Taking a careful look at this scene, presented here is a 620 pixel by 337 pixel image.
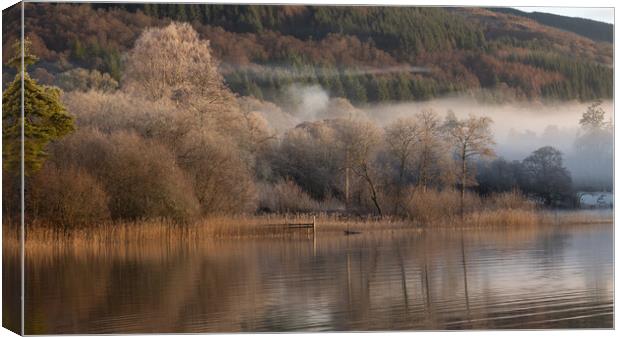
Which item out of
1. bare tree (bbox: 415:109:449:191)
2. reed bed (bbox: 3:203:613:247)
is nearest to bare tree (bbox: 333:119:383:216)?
bare tree (bbox: 415:109:449:191)

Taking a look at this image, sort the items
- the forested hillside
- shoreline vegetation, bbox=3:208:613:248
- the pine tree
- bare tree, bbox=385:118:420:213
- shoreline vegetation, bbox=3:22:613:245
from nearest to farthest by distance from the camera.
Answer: the pine tree < the forested hillside < shoreline vegetation, bbox=3:22:613:245 < bare tree, bbox=385:118:420:213 < shoreline vegetation, bbox=3:208:613:248

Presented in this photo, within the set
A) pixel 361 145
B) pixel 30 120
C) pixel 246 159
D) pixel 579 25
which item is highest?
pixel 579 25

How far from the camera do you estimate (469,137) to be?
16.8 m

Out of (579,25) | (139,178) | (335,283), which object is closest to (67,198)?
(139,178)

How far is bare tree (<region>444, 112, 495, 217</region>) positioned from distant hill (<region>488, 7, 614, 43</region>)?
4.96 ft

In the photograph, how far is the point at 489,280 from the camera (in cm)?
1592

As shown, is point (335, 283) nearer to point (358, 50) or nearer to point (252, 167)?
point (252, 167)

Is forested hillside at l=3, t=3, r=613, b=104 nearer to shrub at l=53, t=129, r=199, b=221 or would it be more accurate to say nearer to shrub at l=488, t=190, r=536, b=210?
shrub at l=53, t=129, r=199, b=221

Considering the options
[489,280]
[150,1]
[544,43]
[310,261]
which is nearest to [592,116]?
[544,43]

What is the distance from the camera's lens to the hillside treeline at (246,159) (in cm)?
1680

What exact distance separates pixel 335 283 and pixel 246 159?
2.54m

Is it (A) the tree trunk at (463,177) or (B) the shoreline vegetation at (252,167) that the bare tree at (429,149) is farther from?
(A) the tree trunk at (463,177)

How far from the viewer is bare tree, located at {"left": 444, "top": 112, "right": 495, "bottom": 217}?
55.1ft

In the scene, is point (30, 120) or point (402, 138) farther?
point (402, 138)
